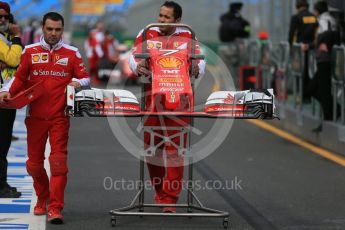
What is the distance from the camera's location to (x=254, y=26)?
34.4 meters

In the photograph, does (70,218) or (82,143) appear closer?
(70,218)

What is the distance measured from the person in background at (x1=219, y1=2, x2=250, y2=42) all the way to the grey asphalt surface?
32.7 feet

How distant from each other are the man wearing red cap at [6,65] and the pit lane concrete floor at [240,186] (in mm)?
659

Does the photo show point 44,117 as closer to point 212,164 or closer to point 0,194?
point 0,194

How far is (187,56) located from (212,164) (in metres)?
4.79

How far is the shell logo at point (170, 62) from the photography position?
32.7 feet

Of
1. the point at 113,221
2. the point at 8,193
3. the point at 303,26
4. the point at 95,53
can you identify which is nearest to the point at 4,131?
the point at 8,193

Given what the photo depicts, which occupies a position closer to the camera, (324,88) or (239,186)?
(239,186)

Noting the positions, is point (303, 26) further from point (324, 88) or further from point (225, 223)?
point (225, 223)

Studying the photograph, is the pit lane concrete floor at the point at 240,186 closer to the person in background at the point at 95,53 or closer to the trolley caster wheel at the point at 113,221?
the trolley caster wheel at the point at 113,221

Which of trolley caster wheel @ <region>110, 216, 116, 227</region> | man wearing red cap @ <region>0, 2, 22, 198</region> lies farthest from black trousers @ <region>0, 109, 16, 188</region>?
trolley caster wheel @ <region>110, 216, 116, 227</region>

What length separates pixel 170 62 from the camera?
9.97 meters

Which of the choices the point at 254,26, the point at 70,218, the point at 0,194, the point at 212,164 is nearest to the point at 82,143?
the point at 212,164

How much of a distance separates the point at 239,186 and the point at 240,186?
0.01 meters
